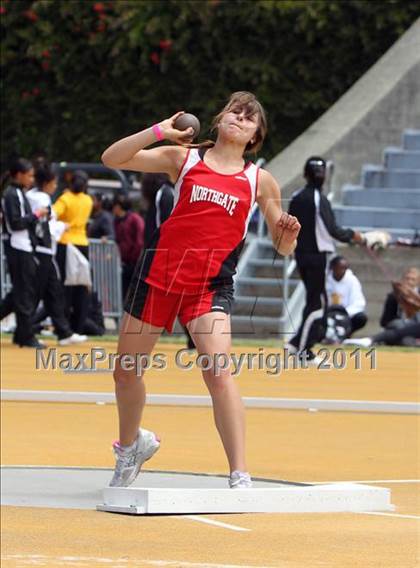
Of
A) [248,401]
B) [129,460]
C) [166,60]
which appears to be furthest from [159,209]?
[166,60]

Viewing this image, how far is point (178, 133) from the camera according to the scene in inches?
336

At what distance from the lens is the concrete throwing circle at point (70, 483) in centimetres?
945

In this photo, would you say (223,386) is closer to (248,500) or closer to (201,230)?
(248,500)

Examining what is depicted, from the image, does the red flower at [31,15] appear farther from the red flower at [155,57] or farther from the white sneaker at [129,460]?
the white sneaker at [129,460]

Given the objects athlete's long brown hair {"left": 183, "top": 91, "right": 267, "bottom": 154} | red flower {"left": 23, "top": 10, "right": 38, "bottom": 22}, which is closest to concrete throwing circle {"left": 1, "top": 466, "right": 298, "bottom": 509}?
athlete's long brown hair {"left": 183, "top": 91, "right": 267, "bottom": 154}


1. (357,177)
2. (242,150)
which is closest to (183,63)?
(357,177)

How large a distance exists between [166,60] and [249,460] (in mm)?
21644

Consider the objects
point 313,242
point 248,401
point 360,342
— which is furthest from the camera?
point 360,342

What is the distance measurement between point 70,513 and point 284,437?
379 cm

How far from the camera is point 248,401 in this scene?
47.8 feet

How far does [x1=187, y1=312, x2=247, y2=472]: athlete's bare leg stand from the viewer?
8781 millimetres

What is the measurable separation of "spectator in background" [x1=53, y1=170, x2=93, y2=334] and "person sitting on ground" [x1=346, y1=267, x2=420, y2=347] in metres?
3.20

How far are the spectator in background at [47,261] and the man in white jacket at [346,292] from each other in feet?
11.8

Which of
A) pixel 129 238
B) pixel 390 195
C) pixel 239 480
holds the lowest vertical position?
pixel 129 238
